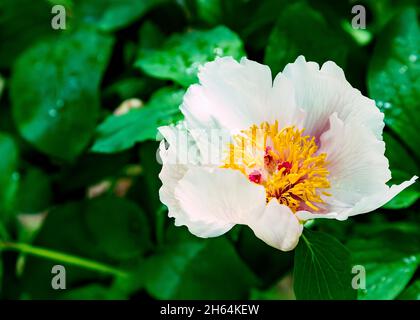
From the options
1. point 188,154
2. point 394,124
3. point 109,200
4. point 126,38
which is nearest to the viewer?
point 188,154

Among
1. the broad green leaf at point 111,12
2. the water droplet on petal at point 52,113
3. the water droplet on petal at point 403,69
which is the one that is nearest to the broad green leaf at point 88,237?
the water droplet on petal at point 52,113

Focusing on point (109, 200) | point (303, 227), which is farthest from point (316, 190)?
point (109, 200)

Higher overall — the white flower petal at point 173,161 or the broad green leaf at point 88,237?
the white flower petal at point 173,161

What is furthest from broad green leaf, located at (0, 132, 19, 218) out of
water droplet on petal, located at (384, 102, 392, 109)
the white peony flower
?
water droplet on petal, located at (384, 102, 392, 109)

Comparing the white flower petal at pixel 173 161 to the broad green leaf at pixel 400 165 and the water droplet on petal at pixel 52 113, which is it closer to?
the broad green leaf at pixel 400 165

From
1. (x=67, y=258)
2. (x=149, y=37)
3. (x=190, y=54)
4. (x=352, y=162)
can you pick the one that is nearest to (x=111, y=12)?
(x=149, y=37)

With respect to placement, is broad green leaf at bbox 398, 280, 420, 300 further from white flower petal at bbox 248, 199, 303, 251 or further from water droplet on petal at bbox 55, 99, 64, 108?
water droplet on petal at bbox 55, 99, 64, 108

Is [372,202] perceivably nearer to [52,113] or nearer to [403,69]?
[403,69]
